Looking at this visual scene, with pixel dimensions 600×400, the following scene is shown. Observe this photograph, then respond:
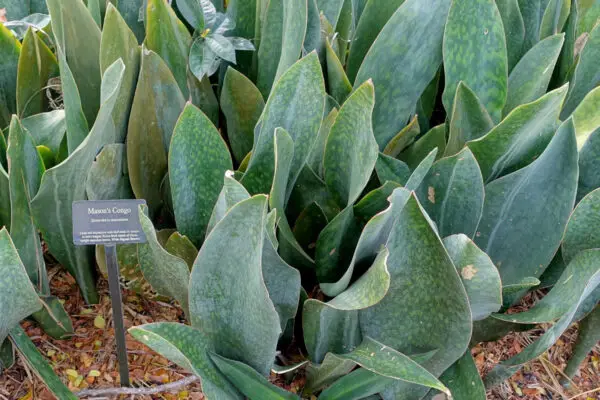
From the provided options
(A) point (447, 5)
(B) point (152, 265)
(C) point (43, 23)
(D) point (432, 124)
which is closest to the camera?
(B) point (152, 265)

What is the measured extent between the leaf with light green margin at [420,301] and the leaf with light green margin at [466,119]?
0.29 m

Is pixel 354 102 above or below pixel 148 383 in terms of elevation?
above

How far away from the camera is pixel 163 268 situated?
→ 84 centimetres

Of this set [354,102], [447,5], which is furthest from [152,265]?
[447,5]

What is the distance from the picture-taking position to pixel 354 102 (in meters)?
0.81

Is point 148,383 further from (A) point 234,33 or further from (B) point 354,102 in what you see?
(A) point 234,33

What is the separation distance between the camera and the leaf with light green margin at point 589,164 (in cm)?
93

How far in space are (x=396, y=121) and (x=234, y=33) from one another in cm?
37

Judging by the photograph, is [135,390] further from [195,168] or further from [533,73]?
[533,73]

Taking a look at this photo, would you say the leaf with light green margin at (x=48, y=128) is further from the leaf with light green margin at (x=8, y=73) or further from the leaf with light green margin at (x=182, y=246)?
the leaf with light green margin at (x=182, y=246)

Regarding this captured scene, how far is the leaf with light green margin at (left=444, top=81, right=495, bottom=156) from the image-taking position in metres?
0.93

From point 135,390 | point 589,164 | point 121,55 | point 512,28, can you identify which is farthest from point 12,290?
point 512,28

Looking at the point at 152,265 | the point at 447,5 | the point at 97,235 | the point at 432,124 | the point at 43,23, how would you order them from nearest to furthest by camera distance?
the point at 97,235, the point at 152,265, the point at 447,5, the point at 43,23, the point at 432,124

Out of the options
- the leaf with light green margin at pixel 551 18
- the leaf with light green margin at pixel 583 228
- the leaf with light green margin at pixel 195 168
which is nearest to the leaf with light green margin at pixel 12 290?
the leaf with light green margin at pixel 195 168
